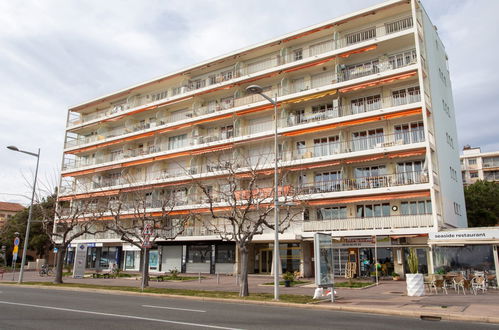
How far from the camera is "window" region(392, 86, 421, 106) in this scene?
27.7 metres

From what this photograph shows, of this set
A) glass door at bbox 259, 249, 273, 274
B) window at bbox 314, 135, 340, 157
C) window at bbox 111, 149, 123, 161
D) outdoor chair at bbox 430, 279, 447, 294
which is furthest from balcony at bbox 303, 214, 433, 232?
window at bbox 111, 149, 123, 161

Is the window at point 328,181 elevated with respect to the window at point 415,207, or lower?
elevated

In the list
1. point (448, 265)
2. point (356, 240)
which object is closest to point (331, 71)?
point (356, 240)

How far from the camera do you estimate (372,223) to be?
2706 cm

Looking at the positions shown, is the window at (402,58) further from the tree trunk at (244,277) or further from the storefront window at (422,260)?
the tree trunk at (244,277)

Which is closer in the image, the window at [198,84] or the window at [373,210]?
the window at [373,210]

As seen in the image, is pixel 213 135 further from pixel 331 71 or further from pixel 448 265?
pixel 448 265

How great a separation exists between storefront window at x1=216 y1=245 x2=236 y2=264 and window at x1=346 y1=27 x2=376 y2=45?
2000 centimetres

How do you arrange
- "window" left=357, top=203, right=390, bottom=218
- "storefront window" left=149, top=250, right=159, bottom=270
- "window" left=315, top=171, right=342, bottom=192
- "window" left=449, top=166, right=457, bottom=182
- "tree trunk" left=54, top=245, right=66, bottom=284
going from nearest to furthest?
"tree trunk" left=54, top=245, right=66, bottom=284
"window" left=357, top=203, right=390, bottom=218
"window" left=315, top=171, right=342, bottom=192
"window" left=449, top=166, right=457, bottom=182
"storefront window" left=149, top=250, right=159, bottom=270

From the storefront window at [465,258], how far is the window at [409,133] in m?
7.71

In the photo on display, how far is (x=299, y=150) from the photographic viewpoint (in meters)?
32.1

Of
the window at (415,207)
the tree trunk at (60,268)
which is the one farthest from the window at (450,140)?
the tree trunk at (60,268)

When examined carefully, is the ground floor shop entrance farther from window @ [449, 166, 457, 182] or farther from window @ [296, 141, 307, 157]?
window @ [449, 166, 457, 182]

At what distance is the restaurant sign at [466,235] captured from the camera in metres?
20.3
